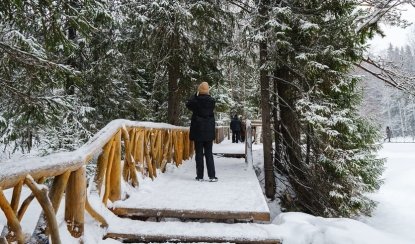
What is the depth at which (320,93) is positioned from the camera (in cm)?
A: 891

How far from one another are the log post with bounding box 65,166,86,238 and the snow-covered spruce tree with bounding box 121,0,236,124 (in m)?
7.43

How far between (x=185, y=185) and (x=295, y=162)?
4.22 m

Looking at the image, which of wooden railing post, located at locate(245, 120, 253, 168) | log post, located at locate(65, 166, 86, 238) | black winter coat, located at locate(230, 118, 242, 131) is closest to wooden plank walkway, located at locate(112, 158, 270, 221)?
wooden railing post, located at locate(245, 120, 253, 168)

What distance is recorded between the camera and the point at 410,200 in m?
18.0

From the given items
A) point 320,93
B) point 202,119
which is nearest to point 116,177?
point 202,119

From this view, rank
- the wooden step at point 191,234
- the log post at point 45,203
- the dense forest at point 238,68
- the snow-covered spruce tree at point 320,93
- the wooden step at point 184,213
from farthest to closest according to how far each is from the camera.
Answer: the snow-covered spruce tree at point 320,93, the dense forest at point 238,68, the wooden step at point 184,213, the wooden step at point 191,234, the log post at point 45,203

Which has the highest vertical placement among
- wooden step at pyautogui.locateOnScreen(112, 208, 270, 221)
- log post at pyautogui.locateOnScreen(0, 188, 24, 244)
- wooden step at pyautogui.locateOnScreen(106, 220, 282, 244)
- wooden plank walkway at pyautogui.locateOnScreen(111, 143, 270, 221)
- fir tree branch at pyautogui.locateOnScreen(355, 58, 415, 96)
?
fir tree branch at pyautogui.locateOnScreen(355, 58, 415, 96)

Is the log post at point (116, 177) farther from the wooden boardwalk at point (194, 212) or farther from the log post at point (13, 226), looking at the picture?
the log post at point (13, 226)

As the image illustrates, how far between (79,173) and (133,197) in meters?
2.17

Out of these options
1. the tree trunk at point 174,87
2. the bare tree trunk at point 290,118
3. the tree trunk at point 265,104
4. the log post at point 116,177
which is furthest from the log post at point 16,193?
the tree trunk at point 174,87

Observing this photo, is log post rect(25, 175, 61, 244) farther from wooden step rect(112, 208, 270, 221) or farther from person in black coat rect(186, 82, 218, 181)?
person in black coat rect(186, 82, 218, 181)

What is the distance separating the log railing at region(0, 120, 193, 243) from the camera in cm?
235

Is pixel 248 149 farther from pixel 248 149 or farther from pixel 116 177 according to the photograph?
pixel 116 177

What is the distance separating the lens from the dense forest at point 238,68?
7031 millimetres
